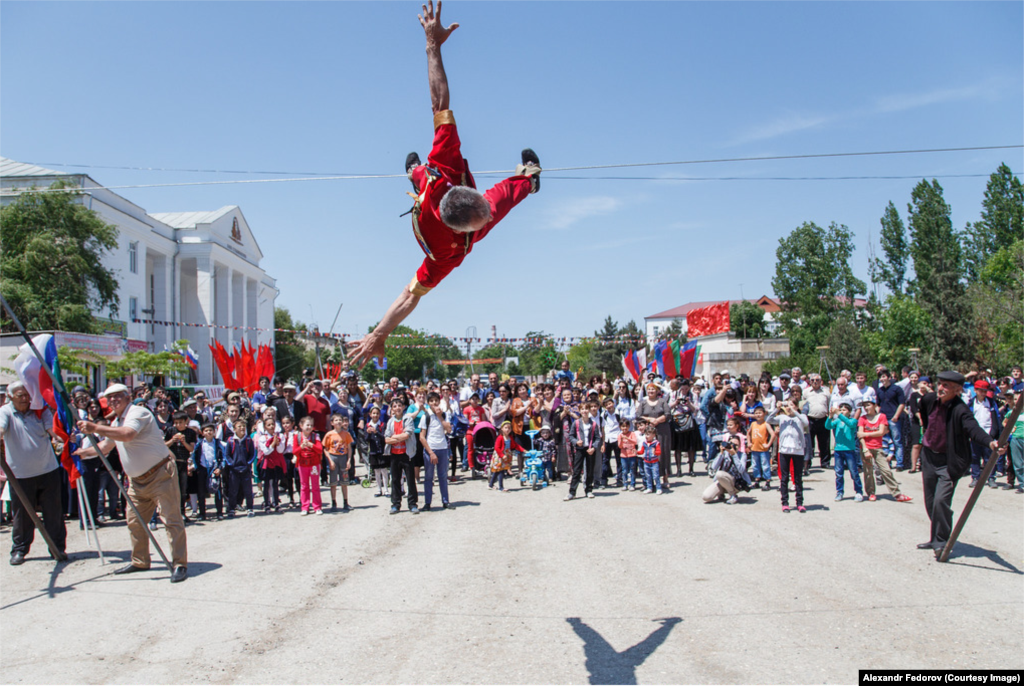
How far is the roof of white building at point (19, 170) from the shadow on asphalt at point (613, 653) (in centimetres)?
3145

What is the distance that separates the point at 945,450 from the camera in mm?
6586

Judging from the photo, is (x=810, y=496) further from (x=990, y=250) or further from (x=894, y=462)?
(x=990, y=250)

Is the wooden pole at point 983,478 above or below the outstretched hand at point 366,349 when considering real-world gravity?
below

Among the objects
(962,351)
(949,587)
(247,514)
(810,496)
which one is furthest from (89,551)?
(962,351)

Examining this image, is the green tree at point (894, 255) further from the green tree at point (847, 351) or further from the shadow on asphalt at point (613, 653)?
the shadow on asphalt at point (613, 653)

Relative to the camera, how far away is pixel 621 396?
39.8ft

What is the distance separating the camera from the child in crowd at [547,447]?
11.3 metres

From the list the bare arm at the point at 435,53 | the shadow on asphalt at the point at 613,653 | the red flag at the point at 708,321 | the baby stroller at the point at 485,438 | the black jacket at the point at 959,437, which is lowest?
the shadow on asphalt at the point at 613,653

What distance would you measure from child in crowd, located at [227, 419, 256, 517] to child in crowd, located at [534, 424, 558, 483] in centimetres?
453

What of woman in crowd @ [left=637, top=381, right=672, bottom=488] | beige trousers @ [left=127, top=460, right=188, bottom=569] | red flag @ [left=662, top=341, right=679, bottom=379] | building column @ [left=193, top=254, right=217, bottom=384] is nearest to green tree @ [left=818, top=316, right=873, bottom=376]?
red flag @ [left=662, top=341, right=679, bottom=379]

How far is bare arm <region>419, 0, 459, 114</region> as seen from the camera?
368 cm

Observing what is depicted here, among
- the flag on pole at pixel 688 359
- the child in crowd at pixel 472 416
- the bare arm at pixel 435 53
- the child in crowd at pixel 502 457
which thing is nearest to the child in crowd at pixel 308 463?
the child in crowd at pixel 502 457

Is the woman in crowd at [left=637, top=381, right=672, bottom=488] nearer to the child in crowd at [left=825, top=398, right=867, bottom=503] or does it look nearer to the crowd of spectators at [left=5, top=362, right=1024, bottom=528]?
the crowd of spectators at [left=5, top=362, right=1024, bottom=528]

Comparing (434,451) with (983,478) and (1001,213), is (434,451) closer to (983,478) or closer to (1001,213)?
(983,478)
